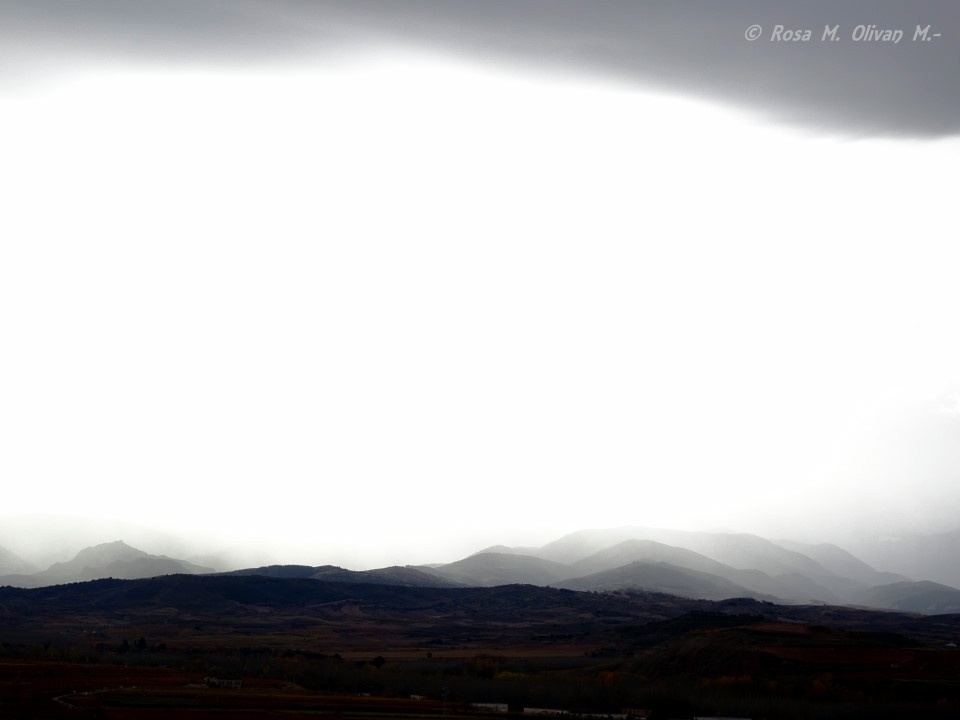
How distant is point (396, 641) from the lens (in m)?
198

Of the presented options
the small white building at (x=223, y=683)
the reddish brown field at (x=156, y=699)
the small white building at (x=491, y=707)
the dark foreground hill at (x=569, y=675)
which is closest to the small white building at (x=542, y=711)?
the small white building at (x=491, y=707)

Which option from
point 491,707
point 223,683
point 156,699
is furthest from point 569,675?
point 156,699

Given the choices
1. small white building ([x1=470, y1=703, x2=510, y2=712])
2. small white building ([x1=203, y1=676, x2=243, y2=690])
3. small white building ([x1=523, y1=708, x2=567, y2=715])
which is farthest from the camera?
small white building ([x1=203, y1=676, x2=243, y2=690])

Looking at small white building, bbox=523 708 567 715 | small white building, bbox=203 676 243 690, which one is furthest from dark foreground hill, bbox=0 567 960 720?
small white building, bbox=523 708 567 715

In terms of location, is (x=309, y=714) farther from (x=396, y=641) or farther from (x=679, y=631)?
(x=396, y=641)

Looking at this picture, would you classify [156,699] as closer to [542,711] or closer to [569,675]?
[542,711]

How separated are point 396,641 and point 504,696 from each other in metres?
95.0

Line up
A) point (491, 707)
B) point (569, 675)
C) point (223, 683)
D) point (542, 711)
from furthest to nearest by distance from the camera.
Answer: point (569, 675) → point (223, 683) → point (491, 707) → point (542, 711)

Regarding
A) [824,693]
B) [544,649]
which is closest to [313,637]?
[544,649]

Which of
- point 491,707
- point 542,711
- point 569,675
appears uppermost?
point 569,675

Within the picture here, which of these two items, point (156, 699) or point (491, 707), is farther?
point (491, 707)

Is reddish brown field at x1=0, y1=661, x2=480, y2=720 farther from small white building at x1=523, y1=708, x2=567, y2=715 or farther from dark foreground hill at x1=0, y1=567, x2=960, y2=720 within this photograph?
small white building at x1=523, y1=708, x2=567, y2=715

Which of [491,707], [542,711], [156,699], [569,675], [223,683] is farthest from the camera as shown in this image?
[569,675]

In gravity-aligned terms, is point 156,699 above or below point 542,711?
above
